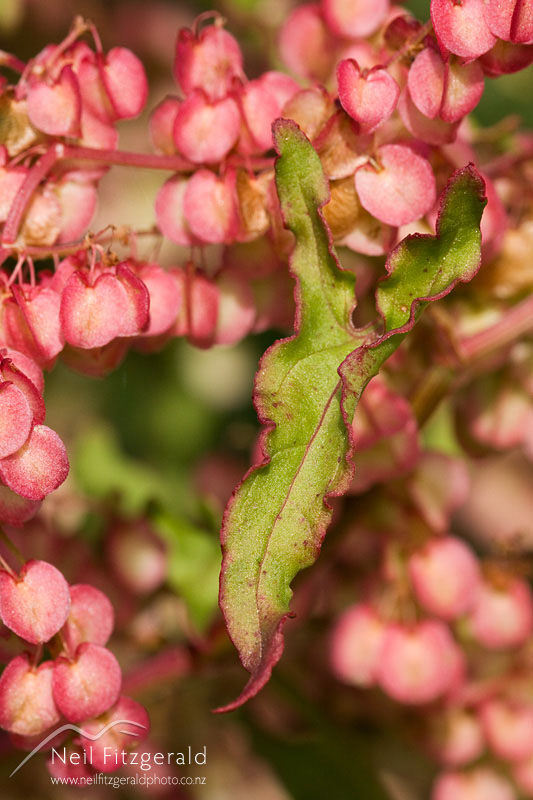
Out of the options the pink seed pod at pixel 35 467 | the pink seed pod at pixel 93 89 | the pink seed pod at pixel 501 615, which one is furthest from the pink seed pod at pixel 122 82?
the pink seed pod at pixel 501 615

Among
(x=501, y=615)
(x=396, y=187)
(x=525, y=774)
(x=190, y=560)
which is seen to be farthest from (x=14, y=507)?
(x=525, y=774)

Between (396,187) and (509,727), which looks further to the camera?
(509,727)

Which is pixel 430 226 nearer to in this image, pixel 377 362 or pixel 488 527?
pixel 377 362

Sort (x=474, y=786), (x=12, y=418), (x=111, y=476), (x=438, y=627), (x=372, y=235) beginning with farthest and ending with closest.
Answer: (x=111, y=476) → (x=474, y=786) → (x=438, y=627) → (x=372, y=235) → (x=12, y=418)

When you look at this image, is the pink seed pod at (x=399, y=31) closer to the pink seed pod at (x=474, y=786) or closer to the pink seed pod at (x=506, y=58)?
the pink seed pod at (x=506, y=58)

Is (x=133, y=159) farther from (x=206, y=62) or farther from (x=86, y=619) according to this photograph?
(x=86, y=619)

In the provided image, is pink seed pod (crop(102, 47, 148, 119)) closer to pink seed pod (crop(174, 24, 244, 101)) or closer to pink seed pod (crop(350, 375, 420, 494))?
pink seed pod (crop(174, 24, 244, 101))

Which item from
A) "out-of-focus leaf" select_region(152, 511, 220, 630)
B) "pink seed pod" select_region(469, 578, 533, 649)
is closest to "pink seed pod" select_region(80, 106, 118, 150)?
"out-of-focus leaf" select_region(152, 511, 220, 630)

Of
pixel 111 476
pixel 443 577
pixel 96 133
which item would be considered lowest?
pixel 111 476

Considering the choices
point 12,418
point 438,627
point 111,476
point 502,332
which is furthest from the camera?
point 111,476
